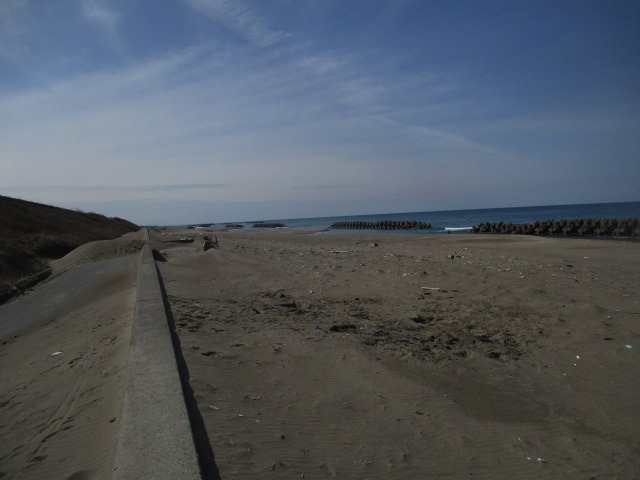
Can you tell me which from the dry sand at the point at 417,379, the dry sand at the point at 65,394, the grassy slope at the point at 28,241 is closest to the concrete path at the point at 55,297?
the dry sand at the point at 65,394

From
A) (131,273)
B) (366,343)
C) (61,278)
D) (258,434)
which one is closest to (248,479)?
(258,434)

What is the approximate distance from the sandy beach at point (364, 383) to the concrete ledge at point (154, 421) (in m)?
0.18

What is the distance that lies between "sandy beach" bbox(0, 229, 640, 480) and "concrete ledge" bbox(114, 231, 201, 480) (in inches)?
7.1

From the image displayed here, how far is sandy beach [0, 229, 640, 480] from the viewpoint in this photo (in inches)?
92.4

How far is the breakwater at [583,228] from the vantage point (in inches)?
1013

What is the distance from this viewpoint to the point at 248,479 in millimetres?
1960

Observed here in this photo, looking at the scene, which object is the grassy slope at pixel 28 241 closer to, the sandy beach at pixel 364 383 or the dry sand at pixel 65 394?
the dry sand at pixel 65 394

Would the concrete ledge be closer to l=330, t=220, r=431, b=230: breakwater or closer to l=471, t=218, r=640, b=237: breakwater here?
l=471, t=218, r=640, b=237: breakwater

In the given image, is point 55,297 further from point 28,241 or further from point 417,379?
point 28,241

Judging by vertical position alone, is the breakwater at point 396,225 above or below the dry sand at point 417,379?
above

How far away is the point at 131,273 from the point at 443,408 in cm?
810

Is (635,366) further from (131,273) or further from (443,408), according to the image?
(131,273)

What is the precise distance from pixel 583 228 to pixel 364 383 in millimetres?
32297

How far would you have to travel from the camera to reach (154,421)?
223cm
